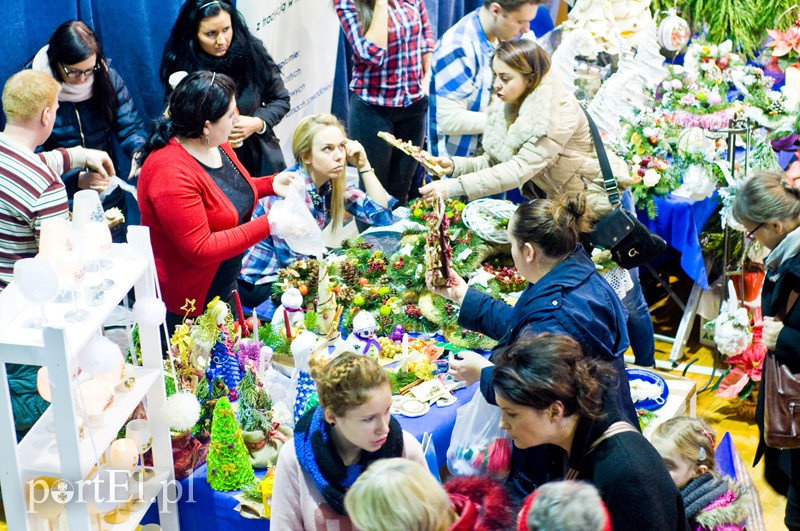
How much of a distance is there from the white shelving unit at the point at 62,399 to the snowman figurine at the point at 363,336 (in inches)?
35.1

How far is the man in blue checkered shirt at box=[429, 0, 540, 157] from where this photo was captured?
5316 mm

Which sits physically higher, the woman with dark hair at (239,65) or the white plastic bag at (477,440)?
the woman with dark hair at (239,65)

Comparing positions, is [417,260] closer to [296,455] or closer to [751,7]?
[296,455]

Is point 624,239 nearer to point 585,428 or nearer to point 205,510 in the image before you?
point 585,428

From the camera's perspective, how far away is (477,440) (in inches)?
120

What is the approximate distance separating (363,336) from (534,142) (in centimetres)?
125

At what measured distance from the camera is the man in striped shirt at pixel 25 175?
327 centimetres

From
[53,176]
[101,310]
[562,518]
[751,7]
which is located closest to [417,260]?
[53,176]

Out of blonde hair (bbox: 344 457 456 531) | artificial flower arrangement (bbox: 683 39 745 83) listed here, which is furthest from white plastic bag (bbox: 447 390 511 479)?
artificial flower arrangement (bbox: 683 39 745 83)

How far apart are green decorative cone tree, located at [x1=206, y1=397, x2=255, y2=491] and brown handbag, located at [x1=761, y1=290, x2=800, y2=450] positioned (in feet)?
6.38

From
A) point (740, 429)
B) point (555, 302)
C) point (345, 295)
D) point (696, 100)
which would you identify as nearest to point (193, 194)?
point (345, 295)

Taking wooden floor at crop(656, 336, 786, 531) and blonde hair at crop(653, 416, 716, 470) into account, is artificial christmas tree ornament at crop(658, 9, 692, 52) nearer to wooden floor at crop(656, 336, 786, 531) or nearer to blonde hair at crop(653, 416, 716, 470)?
wooden floor at crop(656, 336, 786, 531)

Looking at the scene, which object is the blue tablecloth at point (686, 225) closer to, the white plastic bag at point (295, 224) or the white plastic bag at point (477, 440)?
the white plastic bag at point (295, 224)

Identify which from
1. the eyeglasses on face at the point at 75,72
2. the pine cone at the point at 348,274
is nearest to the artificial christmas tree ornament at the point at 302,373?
the pine cone at the point at 348,274
